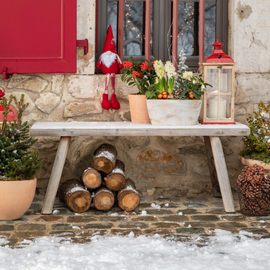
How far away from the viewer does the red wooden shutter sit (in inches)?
126

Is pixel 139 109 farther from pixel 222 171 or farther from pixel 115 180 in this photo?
pixel 222 171

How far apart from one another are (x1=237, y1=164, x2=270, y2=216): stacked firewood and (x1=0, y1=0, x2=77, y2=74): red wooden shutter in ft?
5.61

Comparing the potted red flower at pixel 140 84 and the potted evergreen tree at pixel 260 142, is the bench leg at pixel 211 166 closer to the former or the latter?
the potted evergreen tree at pixel 260 142

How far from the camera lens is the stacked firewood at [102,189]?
2887 mm

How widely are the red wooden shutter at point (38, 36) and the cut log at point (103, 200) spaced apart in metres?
1.11

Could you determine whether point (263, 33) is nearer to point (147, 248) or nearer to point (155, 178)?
point (155, 178)

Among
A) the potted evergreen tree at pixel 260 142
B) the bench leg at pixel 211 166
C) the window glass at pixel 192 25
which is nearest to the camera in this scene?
the potted evergreen tree at pixel 260 142

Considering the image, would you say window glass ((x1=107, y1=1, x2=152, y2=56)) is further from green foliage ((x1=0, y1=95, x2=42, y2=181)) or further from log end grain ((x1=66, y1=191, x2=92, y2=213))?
log end grain ((x1=66, y1=191, x2=92, y2=213))

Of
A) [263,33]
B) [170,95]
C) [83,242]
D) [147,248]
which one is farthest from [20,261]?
[263,33]

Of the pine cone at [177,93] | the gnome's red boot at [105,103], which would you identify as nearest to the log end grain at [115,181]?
the gnome's red boot at [105,103]

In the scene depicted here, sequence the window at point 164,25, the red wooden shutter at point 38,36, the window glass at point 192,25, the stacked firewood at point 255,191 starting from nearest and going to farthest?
1. the stacked firewood at point 255,191
2. the red wooden shutter at point 38,36
3. the window at point 164,25
4. the window glass at point 192,25

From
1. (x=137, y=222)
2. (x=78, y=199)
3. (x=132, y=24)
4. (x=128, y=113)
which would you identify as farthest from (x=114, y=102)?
(x=137, y=222)

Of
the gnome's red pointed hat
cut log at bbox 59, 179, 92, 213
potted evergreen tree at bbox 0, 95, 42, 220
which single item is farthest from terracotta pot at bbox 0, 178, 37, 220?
the gnome's red pointed hat

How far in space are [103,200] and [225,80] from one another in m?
1.36
